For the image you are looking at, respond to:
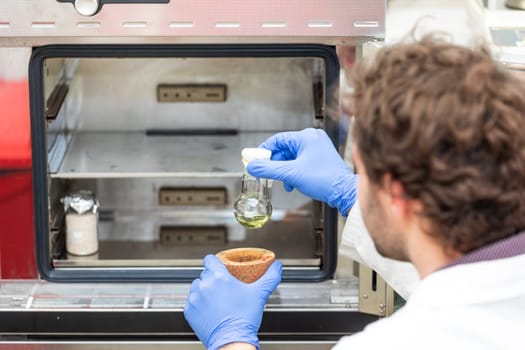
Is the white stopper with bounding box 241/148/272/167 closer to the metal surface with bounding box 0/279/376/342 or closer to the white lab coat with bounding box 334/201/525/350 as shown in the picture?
the metal surface with bounding box 0/279/376/342

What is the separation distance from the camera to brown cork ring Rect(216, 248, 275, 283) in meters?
1.81

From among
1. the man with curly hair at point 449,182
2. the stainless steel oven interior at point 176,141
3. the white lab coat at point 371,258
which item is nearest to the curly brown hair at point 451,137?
the man with curly hair at point 449,182

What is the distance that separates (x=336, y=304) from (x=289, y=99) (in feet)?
2.31

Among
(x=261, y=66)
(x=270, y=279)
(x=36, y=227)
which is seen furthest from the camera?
(x=261, y=66)

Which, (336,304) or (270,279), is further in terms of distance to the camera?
(336,304)

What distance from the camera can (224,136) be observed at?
2498 millimetres

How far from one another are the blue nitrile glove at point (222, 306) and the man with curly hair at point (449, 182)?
0.52 m

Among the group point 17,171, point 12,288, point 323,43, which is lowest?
point 12,288

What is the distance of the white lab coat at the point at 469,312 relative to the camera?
1159 mm

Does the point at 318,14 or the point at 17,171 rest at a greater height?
the point at 318,14

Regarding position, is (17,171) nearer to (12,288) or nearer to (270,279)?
(12,288)

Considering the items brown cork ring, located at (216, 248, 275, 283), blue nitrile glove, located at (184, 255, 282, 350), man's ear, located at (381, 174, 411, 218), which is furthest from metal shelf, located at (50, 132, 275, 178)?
man's ear, located at (381, 174, 411, 218)

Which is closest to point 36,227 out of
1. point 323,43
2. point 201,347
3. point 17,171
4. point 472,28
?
point 17,171

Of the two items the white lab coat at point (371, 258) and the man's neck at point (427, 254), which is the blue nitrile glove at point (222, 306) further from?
the man's neck at point (427, 254)
